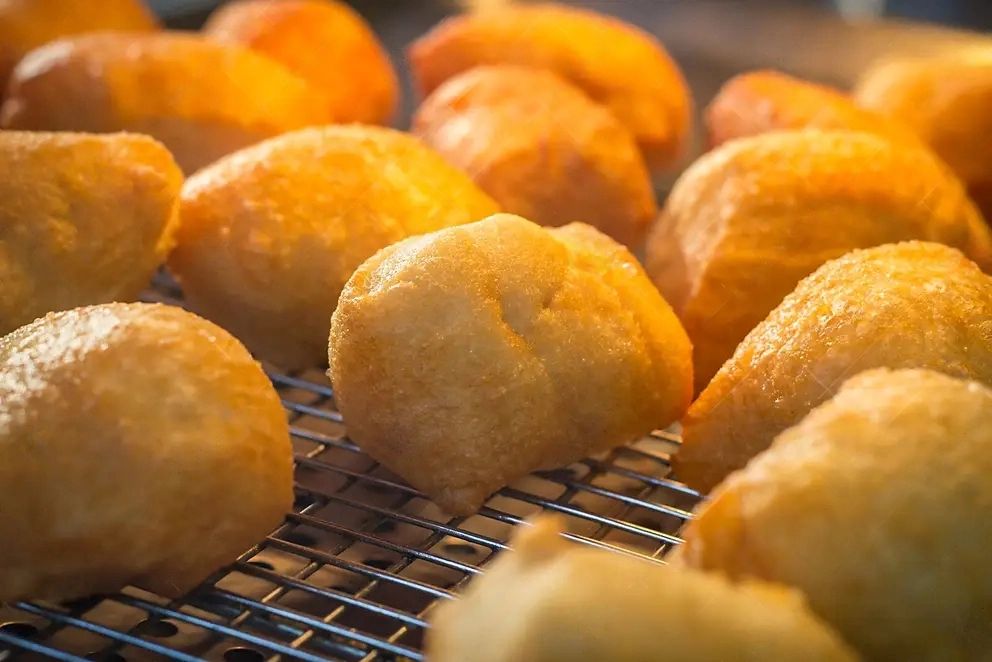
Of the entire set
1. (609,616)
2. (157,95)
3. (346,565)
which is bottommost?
(346,565)

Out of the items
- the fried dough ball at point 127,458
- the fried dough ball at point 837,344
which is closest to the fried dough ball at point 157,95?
the fried dough ball at point 127,458

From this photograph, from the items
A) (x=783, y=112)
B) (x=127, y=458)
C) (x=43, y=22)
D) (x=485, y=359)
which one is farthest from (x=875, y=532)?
(x=43, y=22)

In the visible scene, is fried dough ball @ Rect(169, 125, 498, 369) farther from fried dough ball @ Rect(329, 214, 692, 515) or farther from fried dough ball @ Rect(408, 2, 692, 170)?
fried dough ball @ Rect(408, 2, 692, 170)

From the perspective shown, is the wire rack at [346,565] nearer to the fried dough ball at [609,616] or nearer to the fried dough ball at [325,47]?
the fried dough ball at [609,616]

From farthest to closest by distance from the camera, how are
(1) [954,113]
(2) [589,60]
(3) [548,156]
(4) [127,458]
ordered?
(2) [589,60]
(1) [954,113]
(3) [548,156]
(4) [127,458]

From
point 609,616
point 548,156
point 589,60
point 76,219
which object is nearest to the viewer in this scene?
point 609,616

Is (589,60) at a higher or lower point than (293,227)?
higher

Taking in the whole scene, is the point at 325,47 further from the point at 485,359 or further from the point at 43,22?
the point at 485,359
